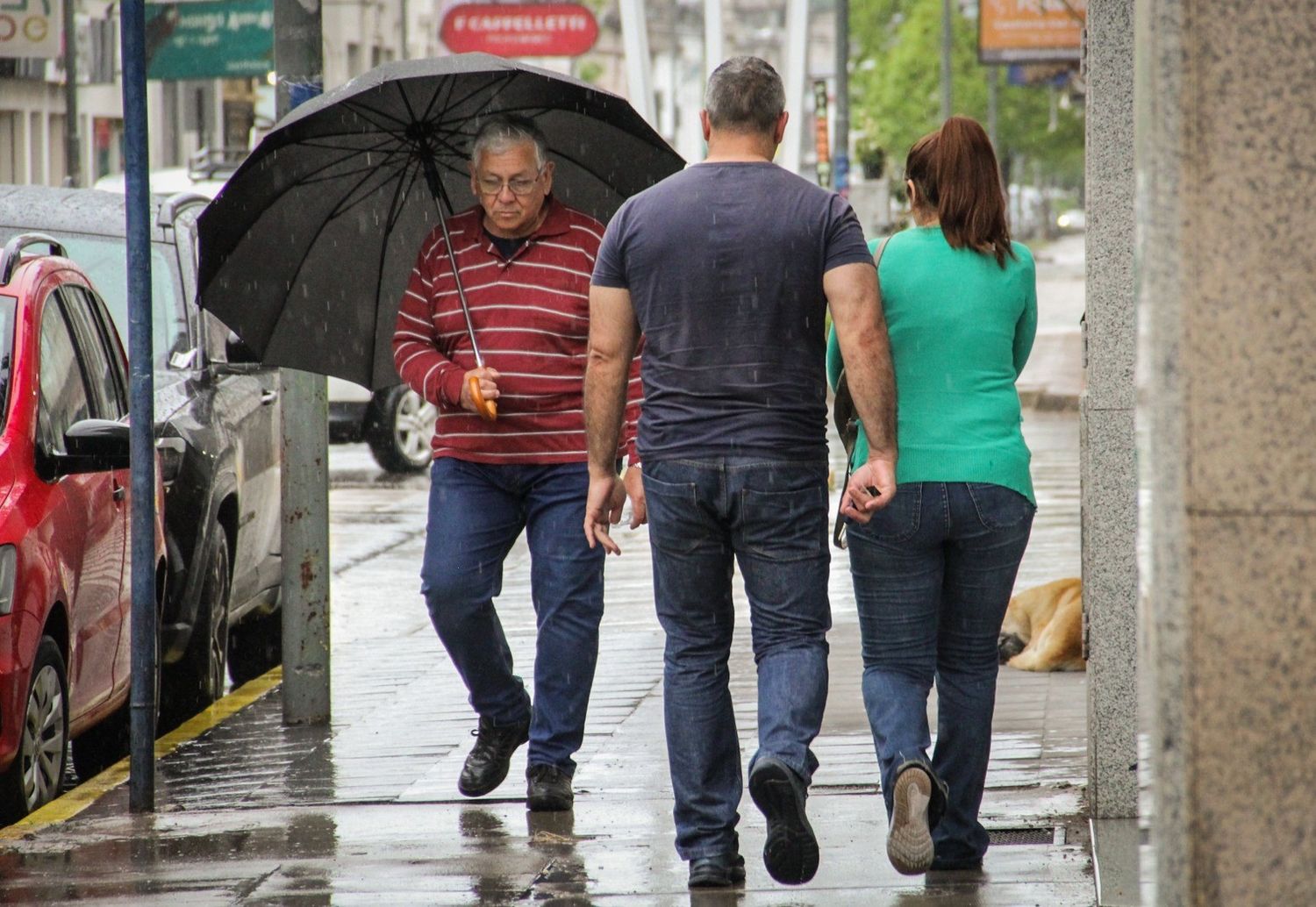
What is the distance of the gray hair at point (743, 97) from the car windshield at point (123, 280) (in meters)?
4.81

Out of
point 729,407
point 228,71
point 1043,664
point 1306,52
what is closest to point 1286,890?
point 1306,52

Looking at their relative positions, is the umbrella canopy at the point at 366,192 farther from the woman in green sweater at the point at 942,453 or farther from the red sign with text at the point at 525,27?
the red sign with text at the point at 525,27

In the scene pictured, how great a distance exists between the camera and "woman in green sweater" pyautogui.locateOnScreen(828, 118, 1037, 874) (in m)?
5.23

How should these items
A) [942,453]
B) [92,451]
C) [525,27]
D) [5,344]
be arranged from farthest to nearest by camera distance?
[525,27], [5,344], [92,451], [942,453]

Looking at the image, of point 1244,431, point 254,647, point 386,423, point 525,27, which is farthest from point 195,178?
point 525,27

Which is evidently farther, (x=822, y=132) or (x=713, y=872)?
(x=822, y=132)

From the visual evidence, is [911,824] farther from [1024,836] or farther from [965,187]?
[965,187]

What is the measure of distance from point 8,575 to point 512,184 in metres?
1.75

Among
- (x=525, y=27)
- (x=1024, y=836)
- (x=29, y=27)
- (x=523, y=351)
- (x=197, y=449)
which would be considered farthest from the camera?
(x=525, y=27)

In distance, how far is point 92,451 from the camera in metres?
6.78

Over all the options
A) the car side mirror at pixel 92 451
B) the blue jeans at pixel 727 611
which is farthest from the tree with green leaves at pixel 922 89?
the blue jeans at pixel 727 611

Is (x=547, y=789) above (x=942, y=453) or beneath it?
beneath

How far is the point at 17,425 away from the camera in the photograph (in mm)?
6695

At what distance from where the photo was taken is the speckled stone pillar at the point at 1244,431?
11.2 feet
